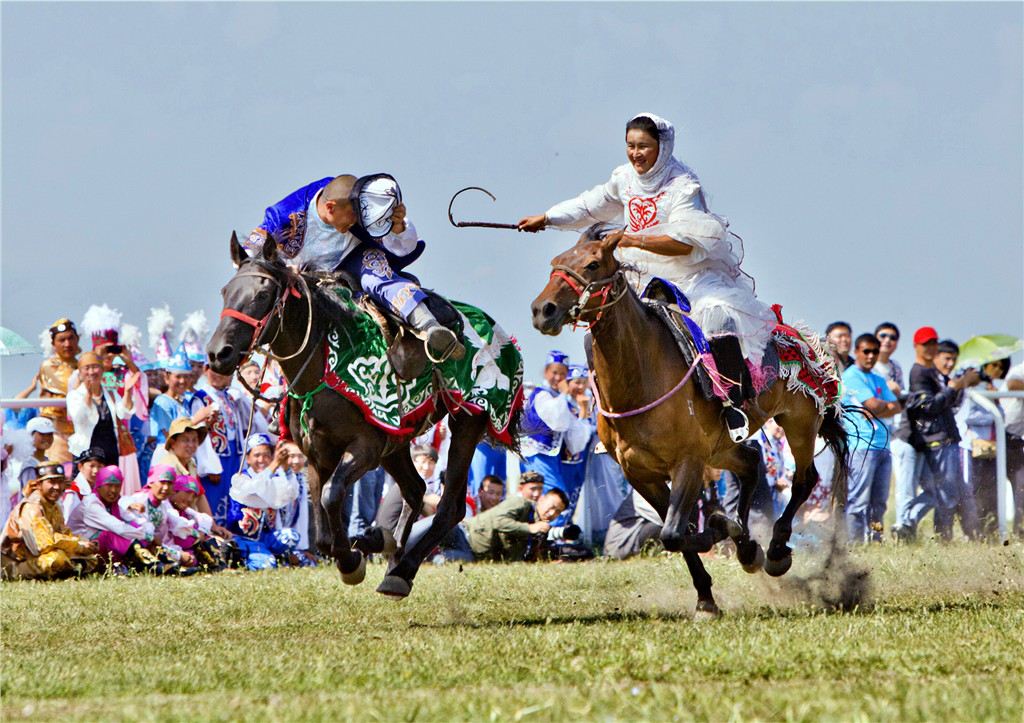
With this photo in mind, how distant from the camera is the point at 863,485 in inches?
545

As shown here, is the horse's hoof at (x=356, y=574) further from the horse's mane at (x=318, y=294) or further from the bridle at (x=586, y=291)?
the bridle at (x=586, y=291)

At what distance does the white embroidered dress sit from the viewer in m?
8.61

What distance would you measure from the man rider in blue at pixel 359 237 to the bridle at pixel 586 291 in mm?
1005

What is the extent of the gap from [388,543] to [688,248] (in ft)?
9.14

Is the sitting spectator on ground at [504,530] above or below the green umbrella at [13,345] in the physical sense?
below

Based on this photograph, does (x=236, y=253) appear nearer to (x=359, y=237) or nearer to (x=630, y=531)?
(x=359, y=237)

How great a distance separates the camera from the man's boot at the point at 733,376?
847 centimetres

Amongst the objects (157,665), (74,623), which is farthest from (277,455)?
(157,665)

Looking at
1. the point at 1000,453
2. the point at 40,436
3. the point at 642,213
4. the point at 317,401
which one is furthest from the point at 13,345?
the point at 1000,453

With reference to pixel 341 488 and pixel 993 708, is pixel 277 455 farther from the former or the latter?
pixel 993 708

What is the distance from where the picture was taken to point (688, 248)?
862cm

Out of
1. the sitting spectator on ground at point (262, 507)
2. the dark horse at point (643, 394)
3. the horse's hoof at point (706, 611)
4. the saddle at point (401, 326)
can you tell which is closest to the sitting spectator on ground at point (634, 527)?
the sitting spectator on ground at point (262, 507)

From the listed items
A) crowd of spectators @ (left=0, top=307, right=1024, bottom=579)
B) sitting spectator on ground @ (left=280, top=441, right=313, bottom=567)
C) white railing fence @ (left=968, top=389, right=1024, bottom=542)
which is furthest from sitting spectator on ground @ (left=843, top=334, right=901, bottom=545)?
sitting spectator on ground @ (left=280, top=441, right=313, bottom=567)

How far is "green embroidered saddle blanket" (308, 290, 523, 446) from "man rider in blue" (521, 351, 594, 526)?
4.21 metres
